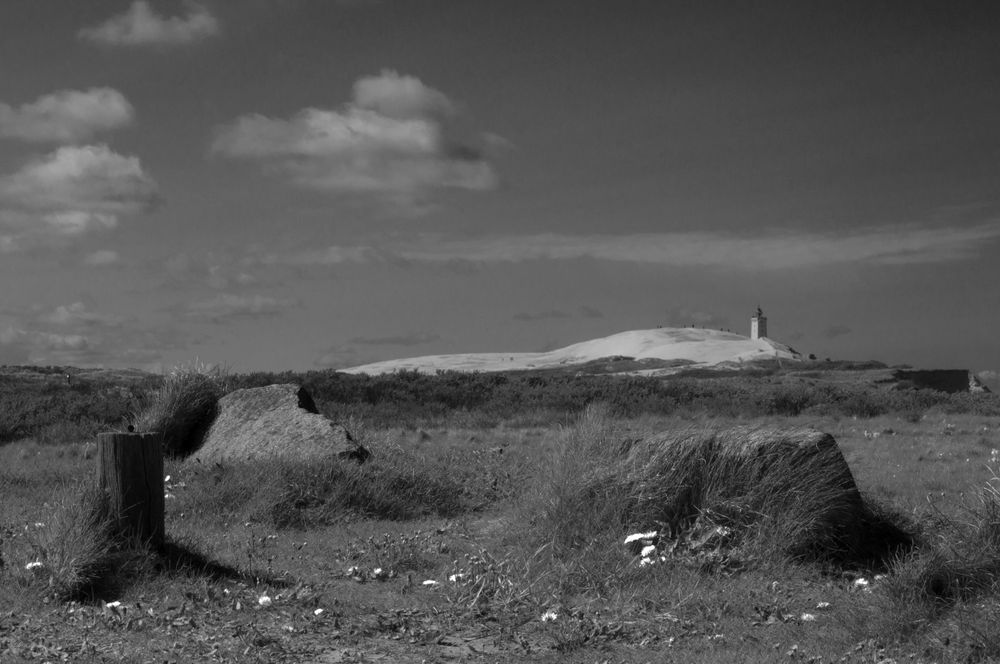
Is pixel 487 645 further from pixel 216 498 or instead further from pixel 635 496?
pixel 216 498

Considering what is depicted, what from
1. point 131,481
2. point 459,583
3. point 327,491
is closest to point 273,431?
point 327,491

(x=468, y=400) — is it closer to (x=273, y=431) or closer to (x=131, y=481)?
(x=273, y=431)

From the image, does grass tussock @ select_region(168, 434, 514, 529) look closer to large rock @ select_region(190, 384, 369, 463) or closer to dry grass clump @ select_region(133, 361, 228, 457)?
large rock @ select_region(190, 384, 369, 463)

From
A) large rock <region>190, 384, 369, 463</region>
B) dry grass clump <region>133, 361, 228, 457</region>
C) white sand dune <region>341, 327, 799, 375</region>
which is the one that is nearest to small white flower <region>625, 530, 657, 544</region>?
large rock <region>190, 384, 369, 463</region>

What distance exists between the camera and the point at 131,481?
7961 millimetres

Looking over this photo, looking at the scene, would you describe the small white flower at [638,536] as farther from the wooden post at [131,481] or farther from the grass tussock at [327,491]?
the wooden post at [131,481]

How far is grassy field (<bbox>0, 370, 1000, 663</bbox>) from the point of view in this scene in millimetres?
6320

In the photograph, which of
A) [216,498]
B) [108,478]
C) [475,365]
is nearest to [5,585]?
[108,478]

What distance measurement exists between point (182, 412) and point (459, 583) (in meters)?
8.46

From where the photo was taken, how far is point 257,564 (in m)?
8.54

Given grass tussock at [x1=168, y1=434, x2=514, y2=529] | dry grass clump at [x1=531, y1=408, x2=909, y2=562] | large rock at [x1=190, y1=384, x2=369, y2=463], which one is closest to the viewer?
dry grass clump at [x1=531, y1=408, x2=909, y2=562]

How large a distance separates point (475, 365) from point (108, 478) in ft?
185

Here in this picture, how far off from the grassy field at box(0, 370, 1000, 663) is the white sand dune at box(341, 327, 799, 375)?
152ft

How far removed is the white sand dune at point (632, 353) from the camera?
201 feet
